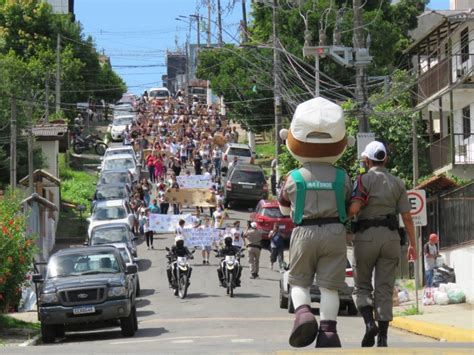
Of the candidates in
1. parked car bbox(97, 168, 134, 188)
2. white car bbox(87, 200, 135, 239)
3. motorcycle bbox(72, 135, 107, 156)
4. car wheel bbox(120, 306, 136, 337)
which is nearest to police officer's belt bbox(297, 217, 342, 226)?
car wheel bbox(120, 306, 136, 337)

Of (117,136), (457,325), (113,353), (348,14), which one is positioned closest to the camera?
(113,353)

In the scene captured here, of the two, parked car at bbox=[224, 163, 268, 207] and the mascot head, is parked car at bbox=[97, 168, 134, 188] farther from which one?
the mascot head

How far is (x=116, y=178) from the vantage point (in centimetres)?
4994

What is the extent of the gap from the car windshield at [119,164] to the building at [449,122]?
14.9 meters

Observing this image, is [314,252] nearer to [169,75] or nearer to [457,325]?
[457,325]

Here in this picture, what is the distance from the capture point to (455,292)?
2419cm

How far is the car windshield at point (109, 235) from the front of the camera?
3347 centimetres

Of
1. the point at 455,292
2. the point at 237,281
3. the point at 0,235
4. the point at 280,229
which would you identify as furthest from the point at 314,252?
the point at 280,229

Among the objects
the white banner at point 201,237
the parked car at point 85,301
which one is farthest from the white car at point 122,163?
the parked car at point 85,301

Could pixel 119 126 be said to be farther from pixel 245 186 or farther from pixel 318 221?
pixel 318 221

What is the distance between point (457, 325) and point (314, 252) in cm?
849

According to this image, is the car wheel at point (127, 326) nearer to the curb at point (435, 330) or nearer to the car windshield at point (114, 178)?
the curb at point (435, 330)

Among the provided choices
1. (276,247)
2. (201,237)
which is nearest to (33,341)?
(276,247)

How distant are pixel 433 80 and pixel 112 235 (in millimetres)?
14114
